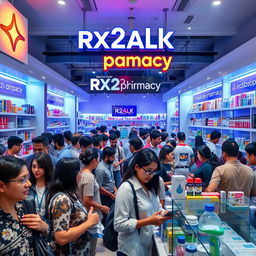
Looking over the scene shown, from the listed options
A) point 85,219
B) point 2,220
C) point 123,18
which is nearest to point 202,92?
point 123,18

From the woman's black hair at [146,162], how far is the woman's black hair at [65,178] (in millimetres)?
425

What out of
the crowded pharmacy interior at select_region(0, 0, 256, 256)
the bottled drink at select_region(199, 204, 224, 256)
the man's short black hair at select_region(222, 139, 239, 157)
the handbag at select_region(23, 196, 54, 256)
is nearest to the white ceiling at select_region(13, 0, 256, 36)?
the crowded pharmacy interior at select_region(0, 0, 256, 256)

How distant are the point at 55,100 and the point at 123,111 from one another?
17.2 ft

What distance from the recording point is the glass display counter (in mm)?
1648

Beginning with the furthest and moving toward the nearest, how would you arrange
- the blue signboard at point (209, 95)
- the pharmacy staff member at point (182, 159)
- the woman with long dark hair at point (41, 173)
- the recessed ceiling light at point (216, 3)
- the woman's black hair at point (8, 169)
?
the blue signboard at point (209, 95)
the recessed ceiling light at point (216, 3)
the pharmacy staff member at point (182, 159)
the woman with long dark hair at point (41, 173)
the woman's black hair at point (8, 169)

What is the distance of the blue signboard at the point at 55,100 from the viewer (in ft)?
34.6

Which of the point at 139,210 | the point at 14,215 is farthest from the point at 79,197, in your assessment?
the point at 14,215

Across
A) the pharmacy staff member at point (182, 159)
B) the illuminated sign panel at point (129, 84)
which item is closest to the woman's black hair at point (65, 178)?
the pharmacy staff member at point (182, 159)

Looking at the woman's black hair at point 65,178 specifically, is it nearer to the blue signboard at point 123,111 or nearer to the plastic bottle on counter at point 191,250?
the plastic bottle on counter at point 191,250

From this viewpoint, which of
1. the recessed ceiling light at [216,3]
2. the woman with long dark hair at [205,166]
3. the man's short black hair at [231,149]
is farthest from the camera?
the recessed ceiling light at [216,3]

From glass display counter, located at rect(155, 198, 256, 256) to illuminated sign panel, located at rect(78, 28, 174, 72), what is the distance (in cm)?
447

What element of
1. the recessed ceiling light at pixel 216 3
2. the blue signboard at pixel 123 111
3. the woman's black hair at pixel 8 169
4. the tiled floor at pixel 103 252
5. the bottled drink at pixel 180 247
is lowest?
the tiled floor at pixel 103 252

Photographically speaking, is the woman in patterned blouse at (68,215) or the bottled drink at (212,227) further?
the woman in patterned blouse at (68,215)

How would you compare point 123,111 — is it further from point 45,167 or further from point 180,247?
point 180,247
